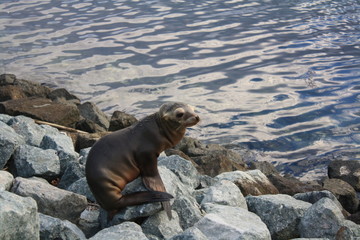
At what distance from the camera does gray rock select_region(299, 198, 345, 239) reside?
5227 mm

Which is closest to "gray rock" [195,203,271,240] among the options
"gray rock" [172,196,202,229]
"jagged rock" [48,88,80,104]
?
"gray rock" [172,196,202,229]

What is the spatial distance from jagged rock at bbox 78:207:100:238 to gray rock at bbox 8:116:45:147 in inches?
61.3

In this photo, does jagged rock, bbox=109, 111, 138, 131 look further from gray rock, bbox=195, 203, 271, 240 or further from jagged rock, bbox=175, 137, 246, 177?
gray rock, bbox=195, 203, 271, 240

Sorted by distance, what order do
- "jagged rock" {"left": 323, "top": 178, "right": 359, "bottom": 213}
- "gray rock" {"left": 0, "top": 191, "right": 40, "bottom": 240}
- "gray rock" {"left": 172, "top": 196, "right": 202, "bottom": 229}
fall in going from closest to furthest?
"gray rock" {"left": 0, "top": 191, "right": 40, "bottom": 240}, "gray rock" {"left": 172, "top": 196, "right": 202, "bottom": 229}, "jagged rock" {"left": 323, "top": 178, "right": 359, "bottom": 213}

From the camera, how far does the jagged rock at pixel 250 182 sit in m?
6.21

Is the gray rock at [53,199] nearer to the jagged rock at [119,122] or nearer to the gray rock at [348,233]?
the gray rock at [348,233]

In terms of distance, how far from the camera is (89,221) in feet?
16.9

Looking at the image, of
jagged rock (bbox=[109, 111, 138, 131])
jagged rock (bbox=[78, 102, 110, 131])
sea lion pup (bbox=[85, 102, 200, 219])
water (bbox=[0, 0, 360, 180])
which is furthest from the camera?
water (bbox=[0, 0, 360, 180])

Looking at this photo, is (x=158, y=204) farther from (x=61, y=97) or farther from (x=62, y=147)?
(x=61, y=97)

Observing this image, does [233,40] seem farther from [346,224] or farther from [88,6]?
[346,224]

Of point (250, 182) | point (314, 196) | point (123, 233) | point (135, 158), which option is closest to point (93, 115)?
point (250, 182)

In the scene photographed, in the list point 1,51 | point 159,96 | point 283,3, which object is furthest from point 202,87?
point 283,3

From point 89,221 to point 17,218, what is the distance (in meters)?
1.27

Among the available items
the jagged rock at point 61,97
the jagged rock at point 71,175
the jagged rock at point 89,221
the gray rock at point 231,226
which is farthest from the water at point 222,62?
the jagged rock at point 89,221
